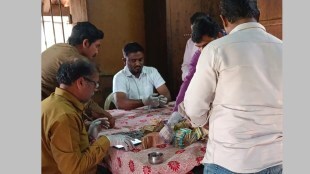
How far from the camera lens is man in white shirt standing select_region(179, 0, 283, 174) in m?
1.23

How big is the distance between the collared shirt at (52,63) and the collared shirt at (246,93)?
1.30 metres

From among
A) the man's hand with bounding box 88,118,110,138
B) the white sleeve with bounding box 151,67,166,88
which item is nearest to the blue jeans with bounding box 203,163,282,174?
the man's hand with bounding box 88,118,110,138

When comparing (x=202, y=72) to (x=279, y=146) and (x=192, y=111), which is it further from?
(x=279, y=146)

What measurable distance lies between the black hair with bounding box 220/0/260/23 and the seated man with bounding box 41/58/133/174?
35.0 inches

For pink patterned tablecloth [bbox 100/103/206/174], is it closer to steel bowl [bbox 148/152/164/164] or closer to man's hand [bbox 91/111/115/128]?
steel bowl [bbox 148/152/164/164]

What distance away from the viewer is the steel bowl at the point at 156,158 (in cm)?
156

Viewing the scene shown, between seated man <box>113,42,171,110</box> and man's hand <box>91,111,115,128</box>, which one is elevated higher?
seated man <box>113,42,171,110</box>

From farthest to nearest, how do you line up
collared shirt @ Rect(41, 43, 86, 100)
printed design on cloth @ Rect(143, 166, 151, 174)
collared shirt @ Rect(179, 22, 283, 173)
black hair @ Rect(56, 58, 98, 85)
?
collared shirt @ Rect(41, 43, 86, 100), black hair @ Rect(56, 58, 98, 85), printed design on cloth @ Rect(143, 166, 151, 174), collared shirt @ Rect(179, 22, 283, 173)

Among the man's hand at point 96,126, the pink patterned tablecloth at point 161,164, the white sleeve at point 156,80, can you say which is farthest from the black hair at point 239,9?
the white sleeve at point 156,80

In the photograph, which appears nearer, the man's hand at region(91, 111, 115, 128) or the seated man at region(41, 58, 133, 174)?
the seated man at region(41, 58, 133, 174)

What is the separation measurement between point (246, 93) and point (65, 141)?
95 cm

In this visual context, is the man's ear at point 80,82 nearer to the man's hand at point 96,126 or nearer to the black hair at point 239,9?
the man's hand at point 96,126

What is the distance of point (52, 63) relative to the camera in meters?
2.31

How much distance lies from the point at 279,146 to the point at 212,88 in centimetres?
38
